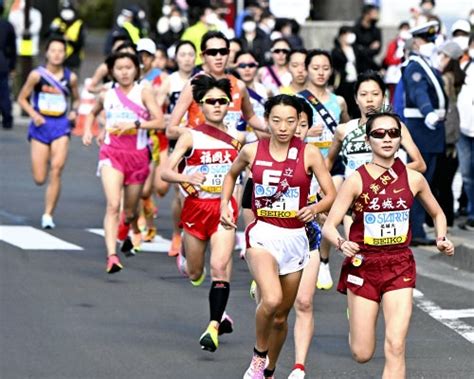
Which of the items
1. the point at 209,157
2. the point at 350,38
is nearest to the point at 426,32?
the point at 209,157

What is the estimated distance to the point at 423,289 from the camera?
46.3ft

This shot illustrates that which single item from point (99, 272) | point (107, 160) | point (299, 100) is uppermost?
point (299, 100)

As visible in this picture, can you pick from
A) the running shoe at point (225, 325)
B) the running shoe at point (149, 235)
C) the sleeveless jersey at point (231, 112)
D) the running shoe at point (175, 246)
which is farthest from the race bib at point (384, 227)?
the running shoe at point (149, 235)

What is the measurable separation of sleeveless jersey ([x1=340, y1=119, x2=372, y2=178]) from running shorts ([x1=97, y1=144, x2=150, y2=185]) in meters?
2.96

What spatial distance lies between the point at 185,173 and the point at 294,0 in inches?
764

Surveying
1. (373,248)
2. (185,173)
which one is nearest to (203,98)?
(185,173)

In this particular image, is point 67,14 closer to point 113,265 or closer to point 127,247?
point 127,247

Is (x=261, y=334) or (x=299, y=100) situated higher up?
(x=299, y=100)

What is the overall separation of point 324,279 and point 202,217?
7.83 ft

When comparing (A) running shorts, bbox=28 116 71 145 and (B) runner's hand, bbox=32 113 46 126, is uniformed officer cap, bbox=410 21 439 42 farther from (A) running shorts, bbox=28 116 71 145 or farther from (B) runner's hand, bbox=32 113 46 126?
(B) runner's hand, bbox=32 113 46 126

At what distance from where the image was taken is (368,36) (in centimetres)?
2744

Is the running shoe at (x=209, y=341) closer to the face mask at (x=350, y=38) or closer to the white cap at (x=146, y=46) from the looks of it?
the white cap at (x=146, y=46)

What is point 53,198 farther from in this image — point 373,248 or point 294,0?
point 294,0

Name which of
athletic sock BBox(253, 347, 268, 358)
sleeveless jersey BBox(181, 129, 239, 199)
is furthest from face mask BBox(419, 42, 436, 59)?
athletic sock BBox(253, 347, 268, 358)
